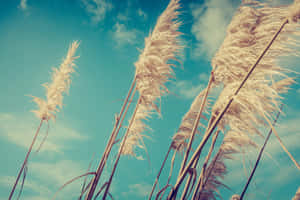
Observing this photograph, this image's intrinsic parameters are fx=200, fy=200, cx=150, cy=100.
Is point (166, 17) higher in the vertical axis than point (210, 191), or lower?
higher

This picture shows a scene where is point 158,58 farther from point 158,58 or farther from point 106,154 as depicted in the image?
point 106,154

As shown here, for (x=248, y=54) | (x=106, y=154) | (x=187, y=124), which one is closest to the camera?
(x=248, y=54)

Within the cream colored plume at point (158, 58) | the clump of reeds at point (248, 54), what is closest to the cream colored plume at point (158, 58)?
the cream colored plume at point (158, 58)

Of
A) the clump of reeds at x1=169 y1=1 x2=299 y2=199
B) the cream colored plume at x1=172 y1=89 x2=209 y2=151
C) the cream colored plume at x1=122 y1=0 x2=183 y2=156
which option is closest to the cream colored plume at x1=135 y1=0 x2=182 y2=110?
the cream colored plume at x1=122 y1=0 x2=183 y2=156

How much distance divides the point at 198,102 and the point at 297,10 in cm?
260

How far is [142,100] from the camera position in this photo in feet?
8.72

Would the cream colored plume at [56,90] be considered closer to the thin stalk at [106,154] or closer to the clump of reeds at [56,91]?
the clump of reeds at [56,91]

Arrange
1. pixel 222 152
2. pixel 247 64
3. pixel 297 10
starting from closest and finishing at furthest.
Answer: pixel 297 10
pixel 247 64
pixel 222 152

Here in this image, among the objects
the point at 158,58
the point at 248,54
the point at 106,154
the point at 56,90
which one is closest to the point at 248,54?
the point at 248,54

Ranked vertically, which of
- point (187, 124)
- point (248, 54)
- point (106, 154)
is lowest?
point (106, 154)

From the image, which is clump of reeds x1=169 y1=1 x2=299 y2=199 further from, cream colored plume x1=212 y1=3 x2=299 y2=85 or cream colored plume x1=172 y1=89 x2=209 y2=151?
cream colored plume x1=172 y1=89 x2=209 y2=151

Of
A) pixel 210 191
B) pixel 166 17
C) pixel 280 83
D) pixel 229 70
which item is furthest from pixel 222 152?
pixel 166 17

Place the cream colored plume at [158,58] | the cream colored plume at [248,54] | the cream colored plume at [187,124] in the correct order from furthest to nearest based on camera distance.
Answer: the cream colored plume at [187,124], the cream colored plume at [158,58], the cream colored plume at [248,54]

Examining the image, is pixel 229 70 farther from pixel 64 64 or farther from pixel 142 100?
pixel 64 64
